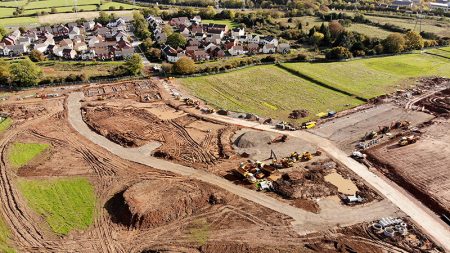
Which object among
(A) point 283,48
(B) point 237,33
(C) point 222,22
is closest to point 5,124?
(A) point 283,48

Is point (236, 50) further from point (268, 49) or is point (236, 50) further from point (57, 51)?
point (57, 51)

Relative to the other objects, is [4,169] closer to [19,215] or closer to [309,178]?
[19,215]

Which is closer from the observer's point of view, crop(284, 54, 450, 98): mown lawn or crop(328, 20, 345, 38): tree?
crop(284, 54, 450, 98): mown lawn

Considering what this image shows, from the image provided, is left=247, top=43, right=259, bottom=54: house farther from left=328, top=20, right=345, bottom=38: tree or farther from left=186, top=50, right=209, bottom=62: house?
left=328, top=20, right=345, bottom=38: tree

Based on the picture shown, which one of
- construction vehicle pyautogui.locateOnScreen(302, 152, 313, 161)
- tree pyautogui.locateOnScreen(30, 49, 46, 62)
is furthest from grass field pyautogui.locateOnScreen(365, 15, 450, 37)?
tree pyautogui.locateOnScreen(30, 49, 46, 62)

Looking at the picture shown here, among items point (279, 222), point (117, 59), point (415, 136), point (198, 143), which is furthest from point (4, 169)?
point (415, 136)

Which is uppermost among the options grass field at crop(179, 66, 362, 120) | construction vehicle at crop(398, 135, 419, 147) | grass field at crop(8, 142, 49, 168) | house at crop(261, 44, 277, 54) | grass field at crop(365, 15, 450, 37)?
grass field at crop(365, 15, 450, 37)
